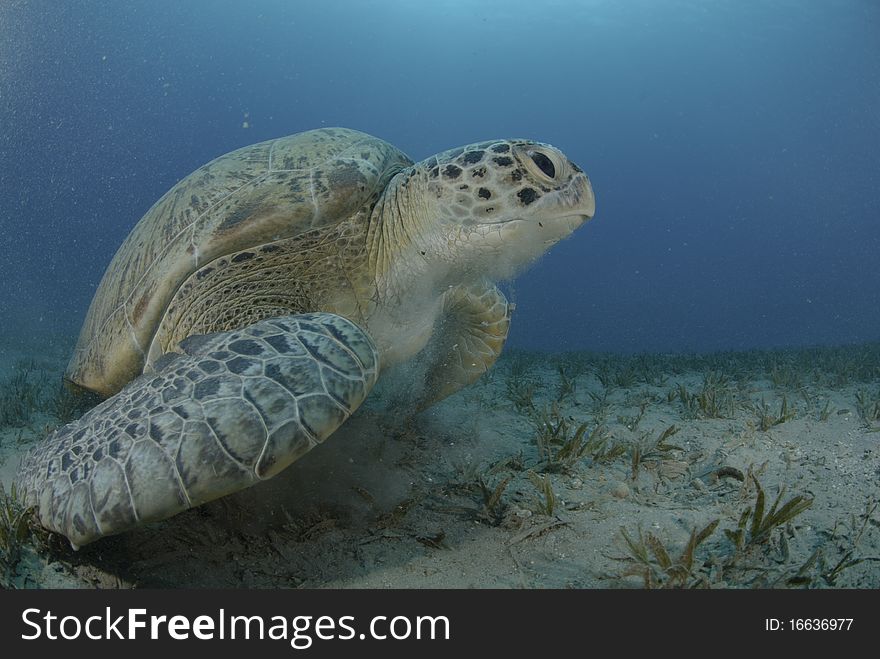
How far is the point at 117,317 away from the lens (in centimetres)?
307

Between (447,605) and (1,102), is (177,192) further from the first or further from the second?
(1,102)

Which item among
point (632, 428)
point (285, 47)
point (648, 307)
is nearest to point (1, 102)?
point (285, 47)

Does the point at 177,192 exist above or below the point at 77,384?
above

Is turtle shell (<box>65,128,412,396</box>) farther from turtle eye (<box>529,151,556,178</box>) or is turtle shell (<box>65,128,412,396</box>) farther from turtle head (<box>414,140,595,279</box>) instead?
turtle eye (<box>529,151,556,178</box>)

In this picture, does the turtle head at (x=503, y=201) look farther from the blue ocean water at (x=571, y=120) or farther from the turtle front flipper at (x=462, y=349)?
the blue ocean water at (x=571, y=120)

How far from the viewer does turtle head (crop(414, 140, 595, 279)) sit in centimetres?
259

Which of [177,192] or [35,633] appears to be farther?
[177,192]

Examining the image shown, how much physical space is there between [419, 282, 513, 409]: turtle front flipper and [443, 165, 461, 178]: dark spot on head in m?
0.95

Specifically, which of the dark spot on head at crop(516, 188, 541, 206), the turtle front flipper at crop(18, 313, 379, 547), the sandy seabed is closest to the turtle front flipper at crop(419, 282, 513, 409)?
the sandy seabed

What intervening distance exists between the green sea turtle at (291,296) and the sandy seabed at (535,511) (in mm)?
479

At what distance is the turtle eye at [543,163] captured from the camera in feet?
8.63

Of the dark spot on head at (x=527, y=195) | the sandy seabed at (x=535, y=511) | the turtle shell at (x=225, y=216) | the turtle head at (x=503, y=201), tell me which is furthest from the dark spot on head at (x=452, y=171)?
the sandy seabed at (x=535, y=511)

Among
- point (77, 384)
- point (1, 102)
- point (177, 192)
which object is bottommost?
point (77, 384)

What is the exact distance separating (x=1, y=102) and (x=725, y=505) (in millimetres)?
48478
